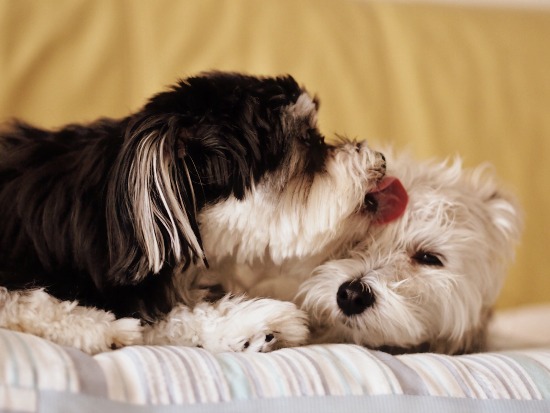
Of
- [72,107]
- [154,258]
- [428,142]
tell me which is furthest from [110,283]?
[428,142]

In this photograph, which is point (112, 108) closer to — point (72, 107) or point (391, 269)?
point (72, 107)

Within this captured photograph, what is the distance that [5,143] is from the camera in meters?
1.33

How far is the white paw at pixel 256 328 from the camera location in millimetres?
1100

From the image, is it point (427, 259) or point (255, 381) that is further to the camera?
point (427, 259)

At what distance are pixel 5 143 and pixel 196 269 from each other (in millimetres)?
469

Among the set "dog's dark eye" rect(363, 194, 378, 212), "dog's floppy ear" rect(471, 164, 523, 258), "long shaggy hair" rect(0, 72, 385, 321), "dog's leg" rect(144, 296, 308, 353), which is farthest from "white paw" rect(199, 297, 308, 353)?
"dog's floppy ear" rect(471, 164, 523, 258)

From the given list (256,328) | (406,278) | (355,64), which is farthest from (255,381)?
(355,64)

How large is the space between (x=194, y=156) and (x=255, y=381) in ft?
1.41

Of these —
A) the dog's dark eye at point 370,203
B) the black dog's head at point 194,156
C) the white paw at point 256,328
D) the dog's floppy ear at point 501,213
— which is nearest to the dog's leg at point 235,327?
the white paw at point 256,328

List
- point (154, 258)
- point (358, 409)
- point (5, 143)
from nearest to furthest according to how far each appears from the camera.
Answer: point (358, 409), point (154, 258), point (5, 143)

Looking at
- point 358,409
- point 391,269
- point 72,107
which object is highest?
point 72,107

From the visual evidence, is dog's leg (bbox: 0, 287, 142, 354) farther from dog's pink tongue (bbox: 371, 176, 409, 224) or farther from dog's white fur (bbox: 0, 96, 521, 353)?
dog's pink tongue (bbox: 371, 176, 409, 224)

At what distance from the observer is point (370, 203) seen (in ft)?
4.58

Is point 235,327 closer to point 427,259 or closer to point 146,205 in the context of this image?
point 146,205
